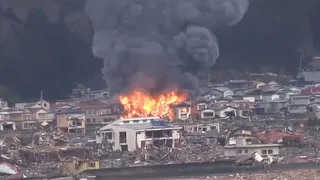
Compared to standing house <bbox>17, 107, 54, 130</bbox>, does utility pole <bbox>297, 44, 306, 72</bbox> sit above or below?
above

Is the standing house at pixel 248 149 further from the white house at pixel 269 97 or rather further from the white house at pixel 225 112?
the white house at pixel 269 97

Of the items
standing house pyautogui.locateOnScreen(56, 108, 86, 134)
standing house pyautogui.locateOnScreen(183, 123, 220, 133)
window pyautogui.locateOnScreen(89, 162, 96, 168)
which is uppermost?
standing house pyautogui.locateOnScreen(56, 108, 86, 134)

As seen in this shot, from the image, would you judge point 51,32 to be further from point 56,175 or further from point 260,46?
point 56,175

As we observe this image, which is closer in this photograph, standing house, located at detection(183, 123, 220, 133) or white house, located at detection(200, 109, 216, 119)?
standing house, located at detection(183, 123, 220, 133)

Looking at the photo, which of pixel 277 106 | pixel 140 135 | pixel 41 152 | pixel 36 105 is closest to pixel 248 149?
pixel 140 135

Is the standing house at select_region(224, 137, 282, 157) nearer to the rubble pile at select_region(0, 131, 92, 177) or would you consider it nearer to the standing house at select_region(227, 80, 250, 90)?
the rubble pile at select_region(0, 131, 92, 177)

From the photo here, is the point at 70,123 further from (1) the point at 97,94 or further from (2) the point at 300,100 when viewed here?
(1) the point at 97,94

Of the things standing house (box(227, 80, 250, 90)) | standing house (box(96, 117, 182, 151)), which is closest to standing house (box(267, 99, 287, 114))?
standing house (box(227, 80, 250, 90))
